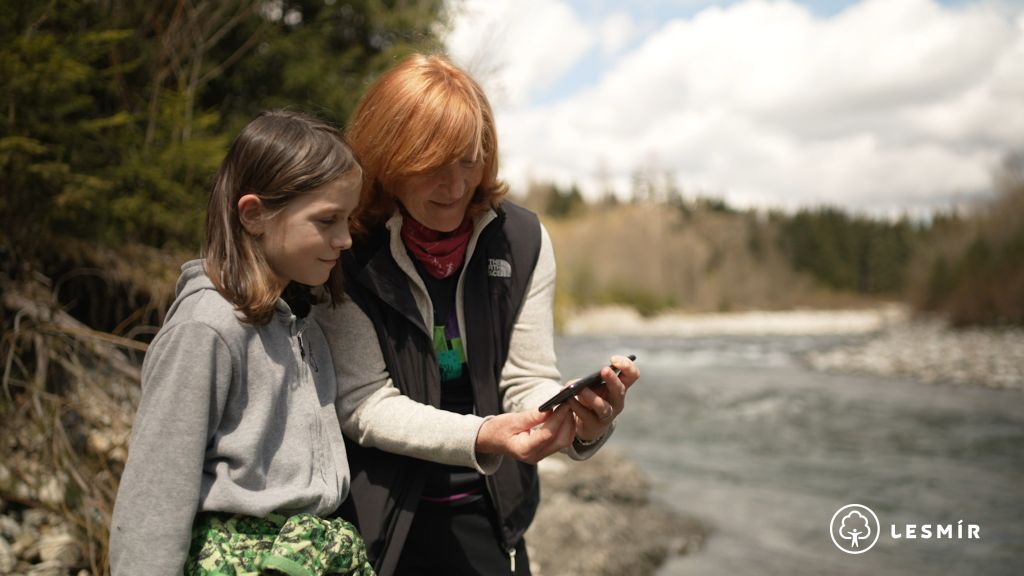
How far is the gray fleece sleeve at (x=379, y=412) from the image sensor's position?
1.59m

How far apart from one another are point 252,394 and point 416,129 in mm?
622

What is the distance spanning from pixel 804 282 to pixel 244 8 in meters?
58.6

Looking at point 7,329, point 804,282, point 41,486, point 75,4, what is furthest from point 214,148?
point 804,282

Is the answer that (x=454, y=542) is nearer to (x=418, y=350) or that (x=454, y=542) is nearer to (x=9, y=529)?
(x=418, y=350)

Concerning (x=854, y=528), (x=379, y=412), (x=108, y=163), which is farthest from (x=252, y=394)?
(x=854, y=528)

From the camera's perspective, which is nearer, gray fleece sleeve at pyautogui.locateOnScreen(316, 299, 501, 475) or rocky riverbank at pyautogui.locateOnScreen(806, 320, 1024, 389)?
gray fleece sleeve at pyautogui.locateOnScreen(316, 299, 501, 475)

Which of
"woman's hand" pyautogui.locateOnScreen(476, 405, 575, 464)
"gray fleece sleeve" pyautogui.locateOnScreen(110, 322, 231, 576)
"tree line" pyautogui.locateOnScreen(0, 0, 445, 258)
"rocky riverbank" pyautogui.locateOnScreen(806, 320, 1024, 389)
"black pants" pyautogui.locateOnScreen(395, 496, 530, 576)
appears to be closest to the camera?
"gray fleece sleeve" pyautogui.locateOnScreen(110, 322, 231, 576)

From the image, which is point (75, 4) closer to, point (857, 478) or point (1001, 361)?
point (857, 478)

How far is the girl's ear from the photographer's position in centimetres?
147

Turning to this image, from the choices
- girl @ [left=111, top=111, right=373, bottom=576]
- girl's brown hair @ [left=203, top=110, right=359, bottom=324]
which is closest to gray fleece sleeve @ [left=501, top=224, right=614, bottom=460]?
girl @ [left=111, top=111, right=373, bottom=576]

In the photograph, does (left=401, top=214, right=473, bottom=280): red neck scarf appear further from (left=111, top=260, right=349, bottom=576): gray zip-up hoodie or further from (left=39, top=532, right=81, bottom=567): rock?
(left=39, top=532, right=81, bottom=567): rock

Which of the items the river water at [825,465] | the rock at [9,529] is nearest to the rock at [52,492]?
the rock at [9,529]

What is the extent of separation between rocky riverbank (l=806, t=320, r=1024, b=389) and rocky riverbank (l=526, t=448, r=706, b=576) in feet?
38.2

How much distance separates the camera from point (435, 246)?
1.76m
